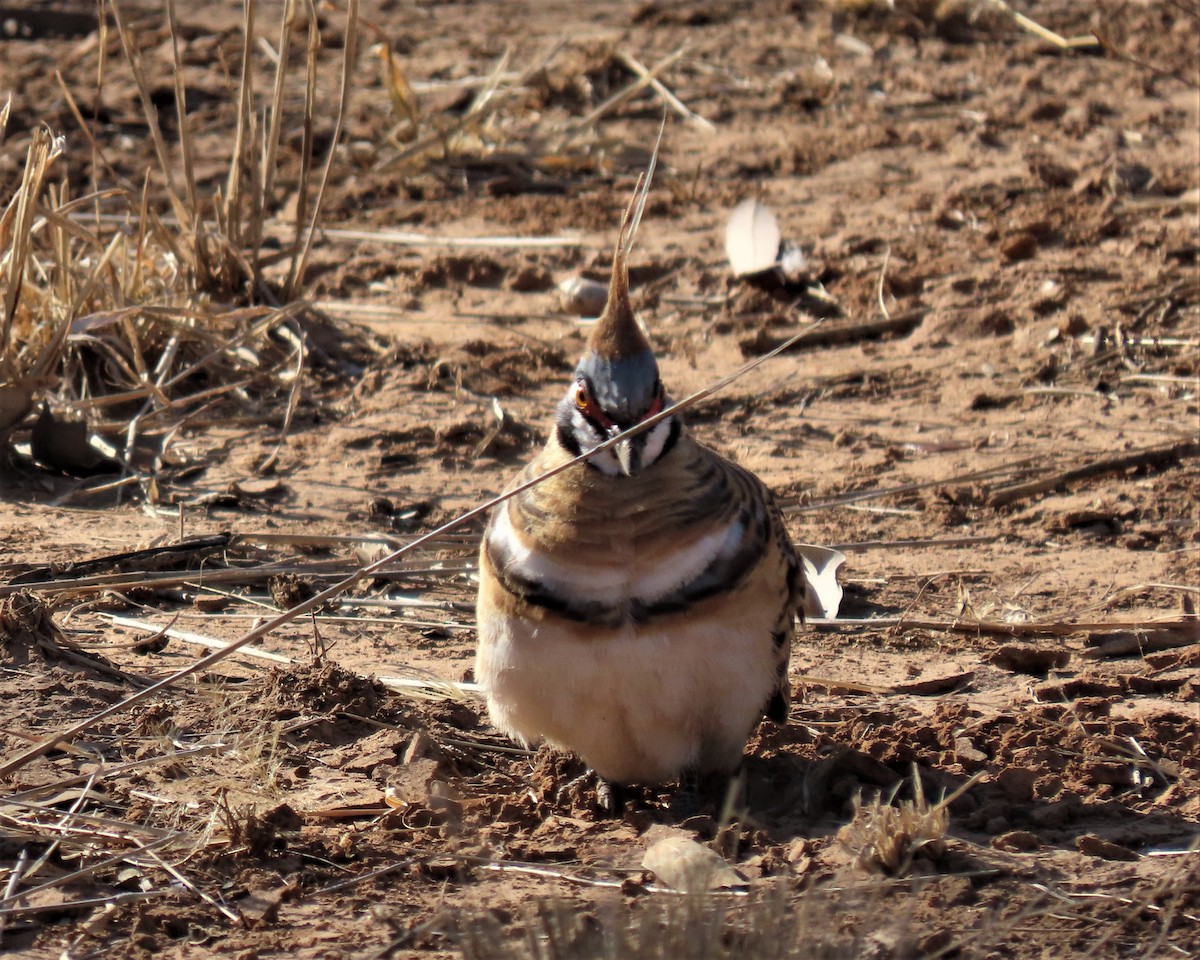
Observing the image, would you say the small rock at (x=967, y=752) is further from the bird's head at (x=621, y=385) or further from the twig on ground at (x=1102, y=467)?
the twig on ground at (x=1102, y=467)

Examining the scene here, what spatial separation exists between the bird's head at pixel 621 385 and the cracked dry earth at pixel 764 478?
0.89 m

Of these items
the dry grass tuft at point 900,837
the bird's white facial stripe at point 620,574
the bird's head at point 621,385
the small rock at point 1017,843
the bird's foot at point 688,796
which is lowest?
the bird's foot at point 688,796

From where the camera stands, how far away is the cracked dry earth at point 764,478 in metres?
3.65

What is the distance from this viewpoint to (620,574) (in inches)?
156

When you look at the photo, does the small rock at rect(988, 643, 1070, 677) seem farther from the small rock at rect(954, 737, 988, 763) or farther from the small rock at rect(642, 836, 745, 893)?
the small rock at rect(642, 836, 745, 893)

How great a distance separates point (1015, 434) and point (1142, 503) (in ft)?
2.28

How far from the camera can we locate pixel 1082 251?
7836mm

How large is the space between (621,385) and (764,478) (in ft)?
7.67

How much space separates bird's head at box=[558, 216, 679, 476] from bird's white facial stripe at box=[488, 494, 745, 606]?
23 centimetres

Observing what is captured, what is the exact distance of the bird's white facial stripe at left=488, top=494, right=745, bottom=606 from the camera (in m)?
3.95

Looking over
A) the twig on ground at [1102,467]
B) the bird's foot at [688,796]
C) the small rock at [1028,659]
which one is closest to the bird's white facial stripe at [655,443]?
the bird's foot at [688,796]

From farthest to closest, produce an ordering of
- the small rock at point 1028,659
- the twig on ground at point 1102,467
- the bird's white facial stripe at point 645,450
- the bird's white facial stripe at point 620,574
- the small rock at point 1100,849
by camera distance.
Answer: the twig on ground at point 1102,467 < the small rock at point 1028,659 < the bird's white facial stripe at point 645,450 < the bird's white facial stripe at point 620,574 < the small rock at point 1100,849

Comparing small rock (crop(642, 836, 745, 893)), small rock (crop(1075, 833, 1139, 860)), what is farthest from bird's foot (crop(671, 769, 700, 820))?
small rock (crop(1075, 833, 1139, 860))

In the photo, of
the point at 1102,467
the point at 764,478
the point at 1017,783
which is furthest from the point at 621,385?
the point at 1102,467
